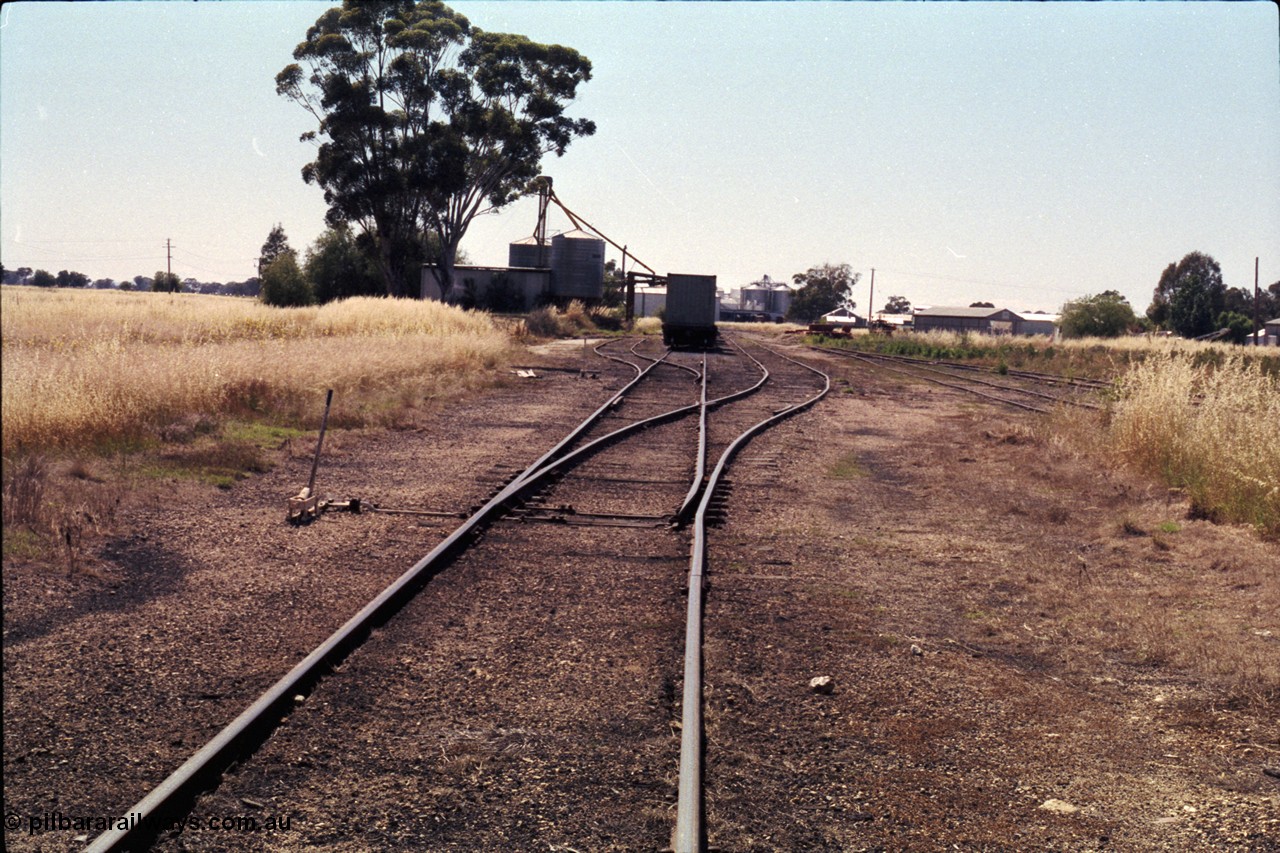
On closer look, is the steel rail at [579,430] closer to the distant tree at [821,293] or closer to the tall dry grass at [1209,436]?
the tall dry grass at [1209,436]

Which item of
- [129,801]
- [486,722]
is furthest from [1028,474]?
[129,801]

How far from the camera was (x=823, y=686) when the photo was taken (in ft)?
17.6

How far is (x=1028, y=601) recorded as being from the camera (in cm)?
728

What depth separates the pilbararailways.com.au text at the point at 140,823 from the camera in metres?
3.59

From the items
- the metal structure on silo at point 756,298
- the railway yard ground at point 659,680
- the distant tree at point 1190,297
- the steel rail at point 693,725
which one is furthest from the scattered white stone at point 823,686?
the metal structure on silo at point 756,298

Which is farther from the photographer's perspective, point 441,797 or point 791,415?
point 791,415

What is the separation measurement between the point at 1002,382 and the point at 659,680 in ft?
93.1

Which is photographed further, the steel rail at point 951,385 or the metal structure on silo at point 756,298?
the metal structure on silo at point 756,298

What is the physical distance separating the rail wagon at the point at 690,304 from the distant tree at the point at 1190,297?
7230cm

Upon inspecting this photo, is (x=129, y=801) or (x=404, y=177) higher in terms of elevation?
(x=404, y=177)

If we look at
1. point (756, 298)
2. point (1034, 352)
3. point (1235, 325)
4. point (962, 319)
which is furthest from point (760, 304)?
point (1034, 352)

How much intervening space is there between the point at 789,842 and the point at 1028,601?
4.02 m

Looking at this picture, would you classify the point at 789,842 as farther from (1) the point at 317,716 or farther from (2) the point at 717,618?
(2) the point at 717,618

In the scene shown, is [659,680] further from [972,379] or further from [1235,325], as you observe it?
[1235,325]
